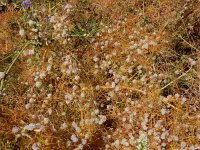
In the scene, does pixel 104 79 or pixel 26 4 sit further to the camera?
pixel 26 4

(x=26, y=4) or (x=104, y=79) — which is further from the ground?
(x=26, y=4)

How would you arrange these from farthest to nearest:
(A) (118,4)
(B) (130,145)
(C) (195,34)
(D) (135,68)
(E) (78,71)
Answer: (A) (118,4), (C) (195,34), (D) (135,68), (E) (78,71), (B) (130,145)

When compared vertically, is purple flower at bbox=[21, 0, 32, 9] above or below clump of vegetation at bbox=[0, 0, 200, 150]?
above

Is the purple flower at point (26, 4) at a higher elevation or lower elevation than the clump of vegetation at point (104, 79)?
higher

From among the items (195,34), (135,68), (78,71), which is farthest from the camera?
(195,34)

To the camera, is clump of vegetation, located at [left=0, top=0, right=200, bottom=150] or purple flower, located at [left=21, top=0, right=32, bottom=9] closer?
clump of vegetation, located at [left=0, top=0, right=200, bottom=150]

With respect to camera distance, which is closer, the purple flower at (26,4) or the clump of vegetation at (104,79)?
the clump of vegetation at (104,79)

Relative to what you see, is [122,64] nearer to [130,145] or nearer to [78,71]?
[78,71]

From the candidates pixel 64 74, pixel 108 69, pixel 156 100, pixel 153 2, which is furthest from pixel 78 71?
pixel 153 2
